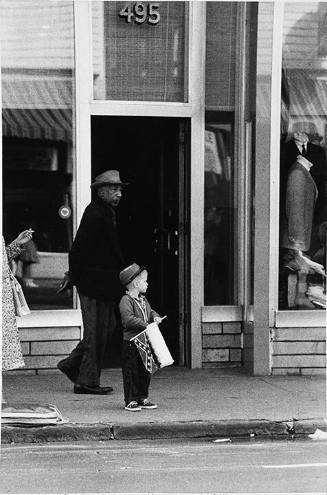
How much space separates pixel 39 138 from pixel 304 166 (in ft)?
8.99

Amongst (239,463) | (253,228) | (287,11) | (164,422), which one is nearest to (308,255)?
(253,228)

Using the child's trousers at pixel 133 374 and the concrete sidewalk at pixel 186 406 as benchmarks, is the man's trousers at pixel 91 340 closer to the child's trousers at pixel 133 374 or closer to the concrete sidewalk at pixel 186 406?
the concrete sidewalk at pixel 186 406

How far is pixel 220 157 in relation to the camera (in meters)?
11.7

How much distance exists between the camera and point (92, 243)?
9.94 m

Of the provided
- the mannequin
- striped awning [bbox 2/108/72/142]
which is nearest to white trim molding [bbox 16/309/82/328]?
striped awning [bbox 2/108/72/142]

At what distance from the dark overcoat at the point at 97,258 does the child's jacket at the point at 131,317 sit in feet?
1.97

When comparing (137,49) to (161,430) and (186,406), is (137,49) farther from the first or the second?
(161,430)

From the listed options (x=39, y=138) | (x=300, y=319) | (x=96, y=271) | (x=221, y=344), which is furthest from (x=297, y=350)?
(x=39, y=138)

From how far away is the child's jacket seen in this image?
9.20 meters

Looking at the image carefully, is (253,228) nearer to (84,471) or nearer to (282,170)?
(282,170)

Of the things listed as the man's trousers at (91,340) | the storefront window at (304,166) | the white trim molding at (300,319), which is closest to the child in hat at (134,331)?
the man's trousers at (91,340)

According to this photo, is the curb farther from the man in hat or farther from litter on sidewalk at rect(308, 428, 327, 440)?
the man in hat

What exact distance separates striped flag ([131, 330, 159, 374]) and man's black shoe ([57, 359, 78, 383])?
1065 mm

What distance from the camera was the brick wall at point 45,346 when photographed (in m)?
11.2
